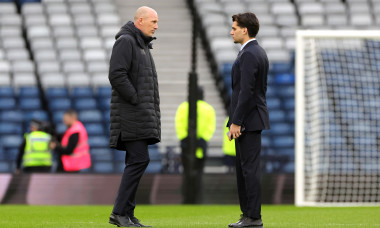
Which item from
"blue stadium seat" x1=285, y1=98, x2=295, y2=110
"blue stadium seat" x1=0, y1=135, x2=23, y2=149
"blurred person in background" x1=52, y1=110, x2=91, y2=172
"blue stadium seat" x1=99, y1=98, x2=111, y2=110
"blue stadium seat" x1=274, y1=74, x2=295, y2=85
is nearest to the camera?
"blurred person in background" x1=52, y1=110, x2=91, y2=172

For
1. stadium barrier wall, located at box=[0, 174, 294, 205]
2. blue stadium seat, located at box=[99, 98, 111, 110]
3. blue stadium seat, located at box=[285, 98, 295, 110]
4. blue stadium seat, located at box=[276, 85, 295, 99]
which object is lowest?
→ stadium barrier wall, located at box=[0, 174, 294, 205]

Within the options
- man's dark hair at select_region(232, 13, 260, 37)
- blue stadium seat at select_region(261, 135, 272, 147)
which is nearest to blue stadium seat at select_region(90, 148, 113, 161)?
blue stadium seat at select_region(261, 135, 272, 147)

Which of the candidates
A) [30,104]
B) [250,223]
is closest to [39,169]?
[30,104]

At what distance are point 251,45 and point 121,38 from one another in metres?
0.91

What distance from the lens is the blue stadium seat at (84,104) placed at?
1573 centimetres

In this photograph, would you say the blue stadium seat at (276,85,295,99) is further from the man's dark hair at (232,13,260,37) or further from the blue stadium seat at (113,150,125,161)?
the man's dark hair at (232,13,260,37)

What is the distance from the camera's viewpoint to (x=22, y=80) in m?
16.4

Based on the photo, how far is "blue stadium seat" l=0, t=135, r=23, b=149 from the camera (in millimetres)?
14871

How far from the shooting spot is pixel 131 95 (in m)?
6.00

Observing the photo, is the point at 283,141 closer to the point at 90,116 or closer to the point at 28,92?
the point at 90,116

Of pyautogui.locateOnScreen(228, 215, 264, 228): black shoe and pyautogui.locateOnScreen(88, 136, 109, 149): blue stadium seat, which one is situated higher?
pyautogui.locateOnScreen(88, 136, 109, 149): blue stadium seat

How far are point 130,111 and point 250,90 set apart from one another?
33.2 inches

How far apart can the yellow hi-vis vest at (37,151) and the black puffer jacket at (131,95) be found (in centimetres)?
588

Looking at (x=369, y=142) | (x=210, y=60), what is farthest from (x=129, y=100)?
(x=210, y=60)
